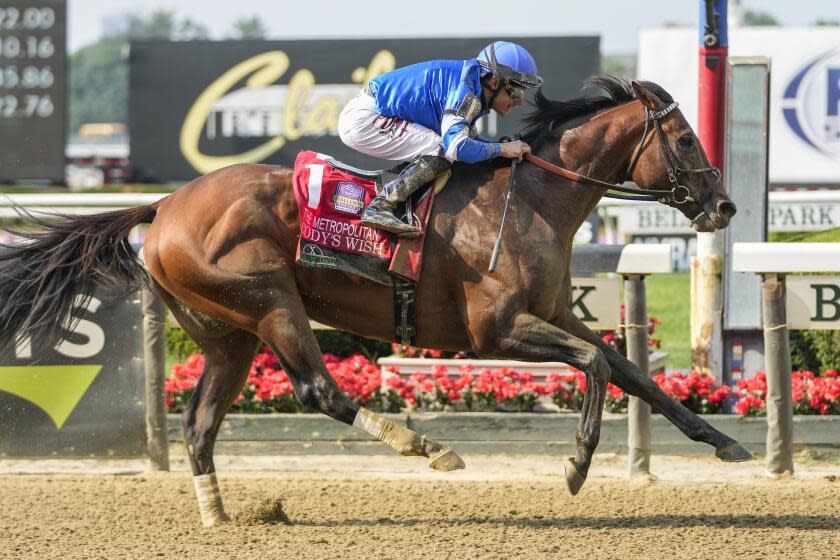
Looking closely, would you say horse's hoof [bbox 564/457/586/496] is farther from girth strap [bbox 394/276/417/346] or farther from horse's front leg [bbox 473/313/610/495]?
girth strap [bbox 394/276/417/346]

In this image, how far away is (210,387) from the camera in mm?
5594

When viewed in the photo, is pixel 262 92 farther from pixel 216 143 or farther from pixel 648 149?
pixel 648 149

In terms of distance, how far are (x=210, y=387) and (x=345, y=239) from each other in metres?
0.98

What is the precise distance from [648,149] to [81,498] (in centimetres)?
308

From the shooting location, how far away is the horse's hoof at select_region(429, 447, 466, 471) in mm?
4992

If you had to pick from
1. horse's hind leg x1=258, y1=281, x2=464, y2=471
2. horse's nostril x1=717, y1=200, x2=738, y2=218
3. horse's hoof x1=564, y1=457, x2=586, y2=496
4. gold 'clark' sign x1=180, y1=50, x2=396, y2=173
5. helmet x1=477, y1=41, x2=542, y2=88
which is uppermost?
gold 'clark' sign x1=180, y1=50, x2=396, y2=173

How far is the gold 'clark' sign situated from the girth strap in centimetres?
1068

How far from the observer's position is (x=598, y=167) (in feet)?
17.7

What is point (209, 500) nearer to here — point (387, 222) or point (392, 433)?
point (392, 433)

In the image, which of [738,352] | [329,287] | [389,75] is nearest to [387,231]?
[329,287]

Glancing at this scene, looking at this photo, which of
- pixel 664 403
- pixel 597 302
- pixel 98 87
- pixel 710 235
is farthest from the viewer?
pixel 98 87

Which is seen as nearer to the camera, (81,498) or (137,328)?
(81,498)

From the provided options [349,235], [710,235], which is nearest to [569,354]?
[349,235]

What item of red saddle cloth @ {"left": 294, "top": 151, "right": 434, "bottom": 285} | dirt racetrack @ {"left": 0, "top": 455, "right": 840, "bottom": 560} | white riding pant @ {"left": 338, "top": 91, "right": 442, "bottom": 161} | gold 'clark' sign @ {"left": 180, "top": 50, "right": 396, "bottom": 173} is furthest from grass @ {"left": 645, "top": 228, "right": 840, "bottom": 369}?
gold 'clark' sign @ {"left": 180, "top": 50, "right": 396, "bottom": 173}
